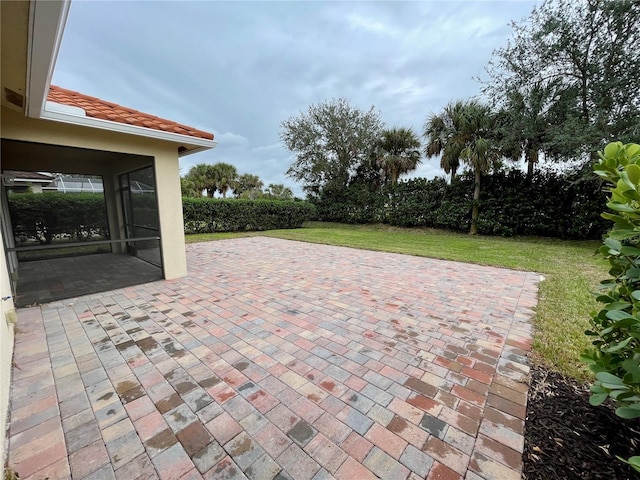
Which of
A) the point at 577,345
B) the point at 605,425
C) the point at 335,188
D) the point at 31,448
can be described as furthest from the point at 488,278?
the point at 335,188

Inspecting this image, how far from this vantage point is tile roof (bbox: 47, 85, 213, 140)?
3.71 m

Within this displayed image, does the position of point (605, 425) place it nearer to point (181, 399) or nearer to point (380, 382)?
point (380, 382)

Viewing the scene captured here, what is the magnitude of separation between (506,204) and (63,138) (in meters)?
13.0

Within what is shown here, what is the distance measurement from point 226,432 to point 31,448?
1.10m

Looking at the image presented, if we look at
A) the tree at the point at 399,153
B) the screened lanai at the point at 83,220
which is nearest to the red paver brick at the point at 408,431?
the screened lanai at the point at 83,220

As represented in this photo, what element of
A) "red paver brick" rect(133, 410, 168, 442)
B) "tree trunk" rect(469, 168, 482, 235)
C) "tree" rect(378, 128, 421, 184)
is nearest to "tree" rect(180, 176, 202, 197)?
"tree" rect(378, 128, 421, 184)

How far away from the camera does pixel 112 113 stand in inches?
159

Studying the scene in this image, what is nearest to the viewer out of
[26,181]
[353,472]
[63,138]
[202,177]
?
[353,472]

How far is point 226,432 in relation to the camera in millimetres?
1653

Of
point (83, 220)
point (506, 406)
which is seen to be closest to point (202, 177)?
point (83, 220)

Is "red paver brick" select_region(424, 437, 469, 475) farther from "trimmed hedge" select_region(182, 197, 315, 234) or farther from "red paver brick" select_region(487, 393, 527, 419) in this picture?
"trimmed hedge" select_region(182, 197, 315, 234)

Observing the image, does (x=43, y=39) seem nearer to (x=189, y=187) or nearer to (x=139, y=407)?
(x=139, y=407)

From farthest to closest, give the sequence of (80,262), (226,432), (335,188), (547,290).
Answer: (335,188)
(80,262)
(547,290)
(226,432)

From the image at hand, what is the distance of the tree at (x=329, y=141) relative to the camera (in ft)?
54.2
